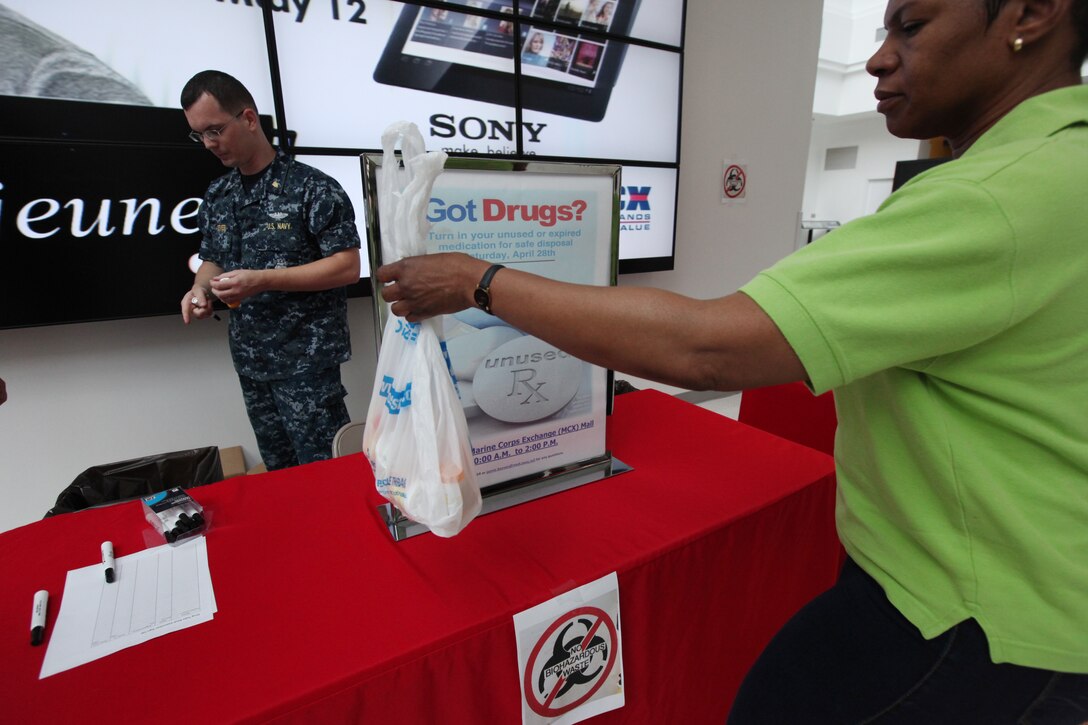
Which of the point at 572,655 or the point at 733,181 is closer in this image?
the point at 572,655

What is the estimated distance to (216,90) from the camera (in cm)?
168

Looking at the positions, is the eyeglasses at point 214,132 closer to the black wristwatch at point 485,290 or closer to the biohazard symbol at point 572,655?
the black wristwatch at point 485,290

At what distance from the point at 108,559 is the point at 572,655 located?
707 mm

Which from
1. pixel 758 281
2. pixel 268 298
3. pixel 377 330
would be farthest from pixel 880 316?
pixel 268 298

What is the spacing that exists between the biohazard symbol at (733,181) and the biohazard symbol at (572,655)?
340 cm

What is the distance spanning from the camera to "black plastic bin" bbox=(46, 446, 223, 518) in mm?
1599

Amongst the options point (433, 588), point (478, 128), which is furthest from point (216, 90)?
point (433, 588)

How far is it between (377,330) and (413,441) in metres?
0.22

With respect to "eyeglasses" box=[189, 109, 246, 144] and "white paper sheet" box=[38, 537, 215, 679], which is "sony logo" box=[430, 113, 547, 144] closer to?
"eyeglasses" box=[189, 109, 246, 144]

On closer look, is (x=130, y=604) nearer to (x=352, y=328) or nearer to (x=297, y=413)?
(x=297, y=413)

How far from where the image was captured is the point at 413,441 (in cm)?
75

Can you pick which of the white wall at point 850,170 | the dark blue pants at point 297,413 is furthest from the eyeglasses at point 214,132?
the white wall at point 850,170

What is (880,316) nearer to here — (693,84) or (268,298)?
(268,298)

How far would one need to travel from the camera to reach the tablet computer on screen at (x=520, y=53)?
2.40m
